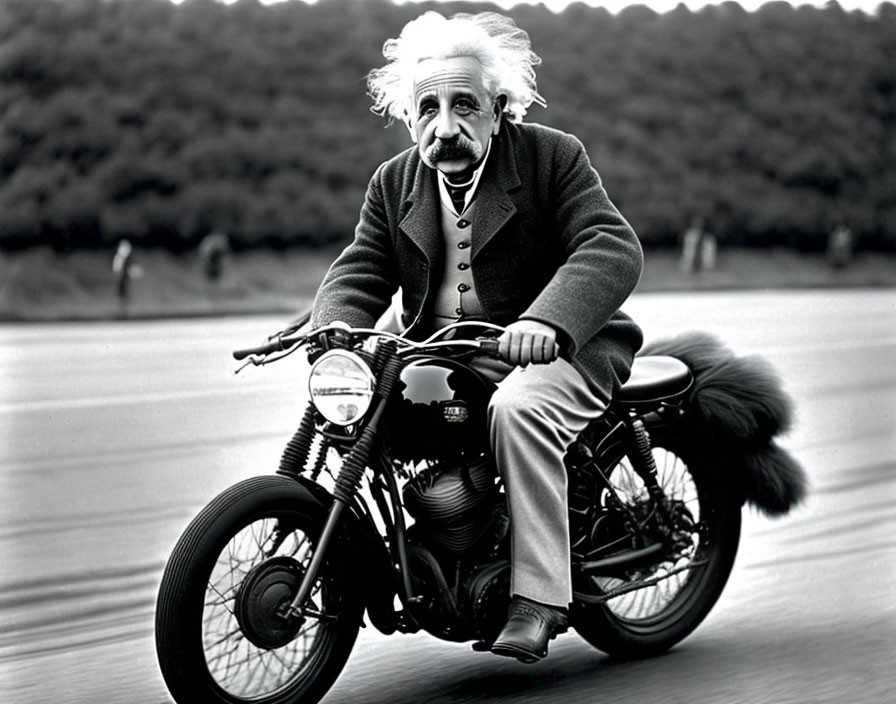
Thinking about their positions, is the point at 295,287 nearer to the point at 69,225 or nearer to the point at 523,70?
the point at 69,225

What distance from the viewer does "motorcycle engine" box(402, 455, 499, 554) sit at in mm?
4395

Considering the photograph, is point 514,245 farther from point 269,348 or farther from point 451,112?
point 269,348

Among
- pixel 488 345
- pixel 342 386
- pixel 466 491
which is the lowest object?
pixel 466 491

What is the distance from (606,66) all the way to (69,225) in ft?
66.8

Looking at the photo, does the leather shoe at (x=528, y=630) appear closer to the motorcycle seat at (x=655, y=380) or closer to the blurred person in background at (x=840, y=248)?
the motorcycle seat at (x=655, y=380)

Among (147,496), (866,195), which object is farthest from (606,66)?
(147,496)

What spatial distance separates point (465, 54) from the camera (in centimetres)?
455

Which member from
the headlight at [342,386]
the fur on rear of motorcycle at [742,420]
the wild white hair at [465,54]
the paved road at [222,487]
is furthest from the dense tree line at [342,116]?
the headlight at [342,386]

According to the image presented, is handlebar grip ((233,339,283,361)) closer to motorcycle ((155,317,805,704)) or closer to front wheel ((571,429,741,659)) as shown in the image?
motorcycle ((155,317,805,704))

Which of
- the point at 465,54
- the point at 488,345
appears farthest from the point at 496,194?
the point at 488,345

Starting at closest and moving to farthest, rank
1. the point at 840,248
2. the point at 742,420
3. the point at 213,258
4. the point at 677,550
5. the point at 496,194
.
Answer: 1. the point at 496,194
2. the point at 677,550
3. the point at 742,420
4. the point at 213,258
5. the point at 840,248

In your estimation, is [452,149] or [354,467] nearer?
[354,467]

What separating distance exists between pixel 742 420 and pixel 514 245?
1.13 m

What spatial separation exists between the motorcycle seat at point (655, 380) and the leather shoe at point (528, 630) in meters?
0.81
